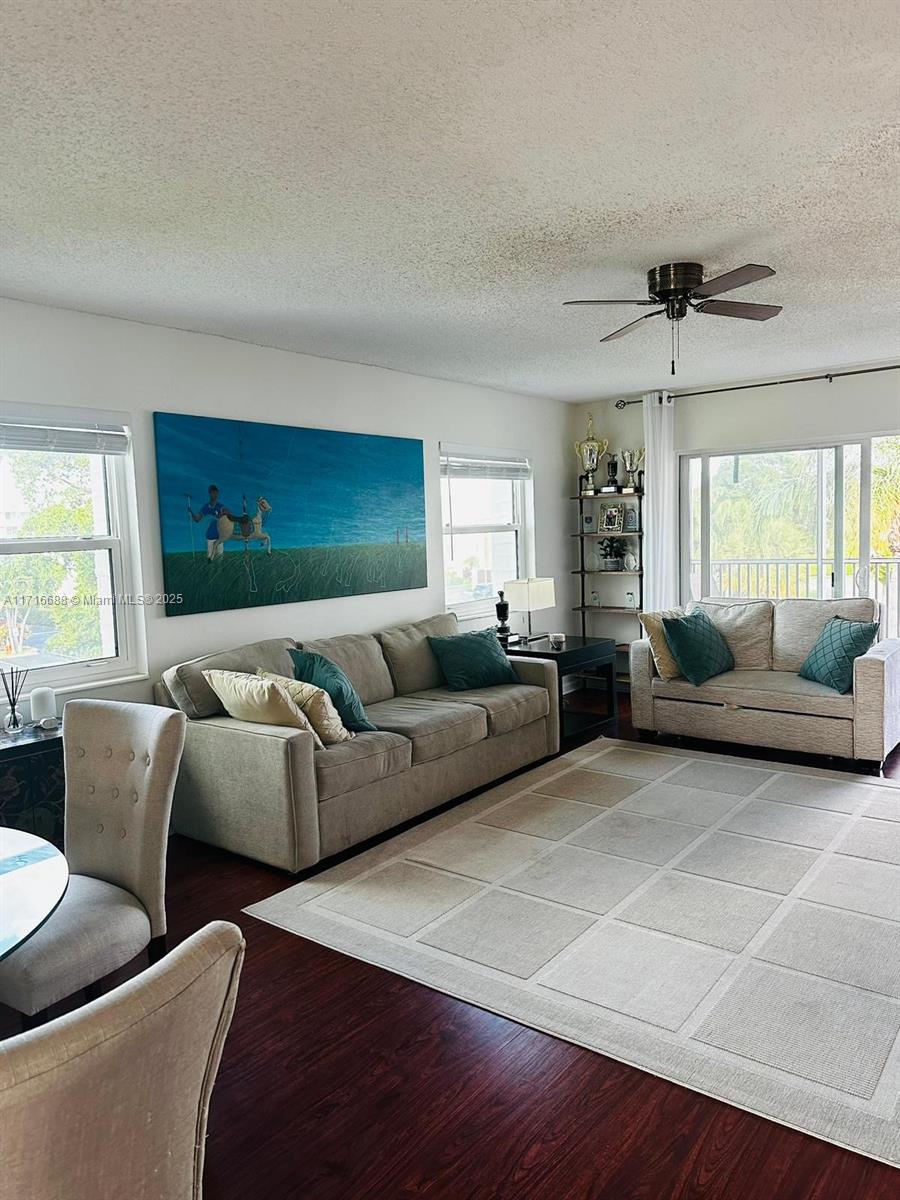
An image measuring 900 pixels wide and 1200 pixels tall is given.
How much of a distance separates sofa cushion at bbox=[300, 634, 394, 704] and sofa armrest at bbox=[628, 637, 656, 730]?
168 centimetres

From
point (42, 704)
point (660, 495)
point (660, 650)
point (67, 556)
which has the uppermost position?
point (660, 495)

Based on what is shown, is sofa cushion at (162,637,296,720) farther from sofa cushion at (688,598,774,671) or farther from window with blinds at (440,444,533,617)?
sofa cushion at (688,598,774,671)

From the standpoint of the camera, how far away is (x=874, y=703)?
4.75 m

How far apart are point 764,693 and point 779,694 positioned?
0.28 feet

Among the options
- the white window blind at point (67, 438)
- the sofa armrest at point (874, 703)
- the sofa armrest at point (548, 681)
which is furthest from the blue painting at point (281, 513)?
the sofa armrest at point (874, 703)

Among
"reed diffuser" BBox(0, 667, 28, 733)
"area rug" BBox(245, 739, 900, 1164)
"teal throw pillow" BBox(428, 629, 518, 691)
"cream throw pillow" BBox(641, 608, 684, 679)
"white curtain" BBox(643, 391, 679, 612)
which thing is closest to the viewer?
"area rug" BBox(245, 739, 900, 1164)

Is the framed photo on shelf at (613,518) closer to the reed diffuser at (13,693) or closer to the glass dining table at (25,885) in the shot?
the reed diffuser at (13,693)

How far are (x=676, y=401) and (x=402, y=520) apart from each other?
107 inches

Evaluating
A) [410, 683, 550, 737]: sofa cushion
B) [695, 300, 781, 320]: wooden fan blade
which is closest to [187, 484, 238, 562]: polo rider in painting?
[410, 683, 550, 737]: sofa cushion

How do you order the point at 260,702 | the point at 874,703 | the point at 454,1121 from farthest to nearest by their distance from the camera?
the point at 874,703 < the point at 260,702 < the point at 454,1121

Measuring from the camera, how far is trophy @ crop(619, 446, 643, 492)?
7.02 metres

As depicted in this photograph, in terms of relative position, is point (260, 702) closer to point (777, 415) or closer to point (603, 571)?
point (603, 571)

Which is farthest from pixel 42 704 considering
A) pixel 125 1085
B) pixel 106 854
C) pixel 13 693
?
pixel 125 1085

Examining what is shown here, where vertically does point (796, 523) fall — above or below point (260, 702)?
above
